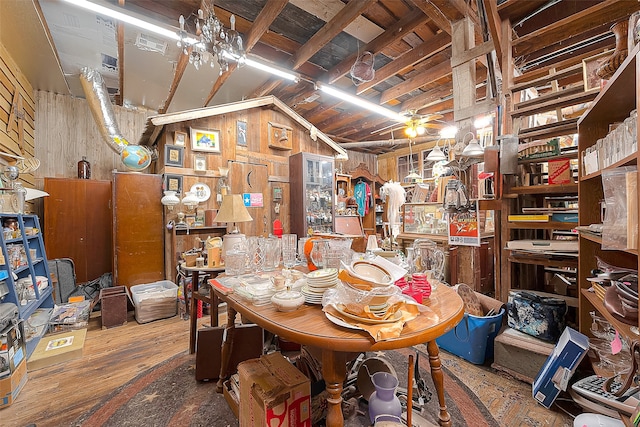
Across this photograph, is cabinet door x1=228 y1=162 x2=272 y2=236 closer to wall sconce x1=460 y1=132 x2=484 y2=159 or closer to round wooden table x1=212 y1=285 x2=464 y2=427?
wall sconce x1=460 y1=132 x2=484 y2=159

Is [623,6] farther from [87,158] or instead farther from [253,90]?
[87,158]

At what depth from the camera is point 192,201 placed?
12.6 ft

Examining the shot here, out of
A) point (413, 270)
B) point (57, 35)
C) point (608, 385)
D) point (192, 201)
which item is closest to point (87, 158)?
point (57, 35)

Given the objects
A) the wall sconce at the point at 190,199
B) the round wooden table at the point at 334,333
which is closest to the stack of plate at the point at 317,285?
the round wooden table at the point at 334,333

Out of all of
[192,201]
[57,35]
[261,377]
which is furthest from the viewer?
[192,201]

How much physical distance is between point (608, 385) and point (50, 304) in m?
4.99

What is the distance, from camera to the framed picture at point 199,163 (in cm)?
416

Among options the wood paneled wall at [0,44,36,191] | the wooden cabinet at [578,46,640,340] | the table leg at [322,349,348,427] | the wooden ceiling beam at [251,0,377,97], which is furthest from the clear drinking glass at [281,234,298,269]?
the wood paneled wall at [0,44,36,191]

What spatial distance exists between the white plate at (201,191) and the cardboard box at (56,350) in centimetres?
212

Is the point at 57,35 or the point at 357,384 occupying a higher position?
the point at 57,35

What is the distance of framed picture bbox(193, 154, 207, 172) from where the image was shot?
4.16 m

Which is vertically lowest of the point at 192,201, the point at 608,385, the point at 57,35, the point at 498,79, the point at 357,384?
the point at 357,384

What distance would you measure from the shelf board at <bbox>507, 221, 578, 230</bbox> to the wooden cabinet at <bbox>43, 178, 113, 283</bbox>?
17.2 feet

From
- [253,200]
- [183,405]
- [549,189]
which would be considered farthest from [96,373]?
[549,189]
